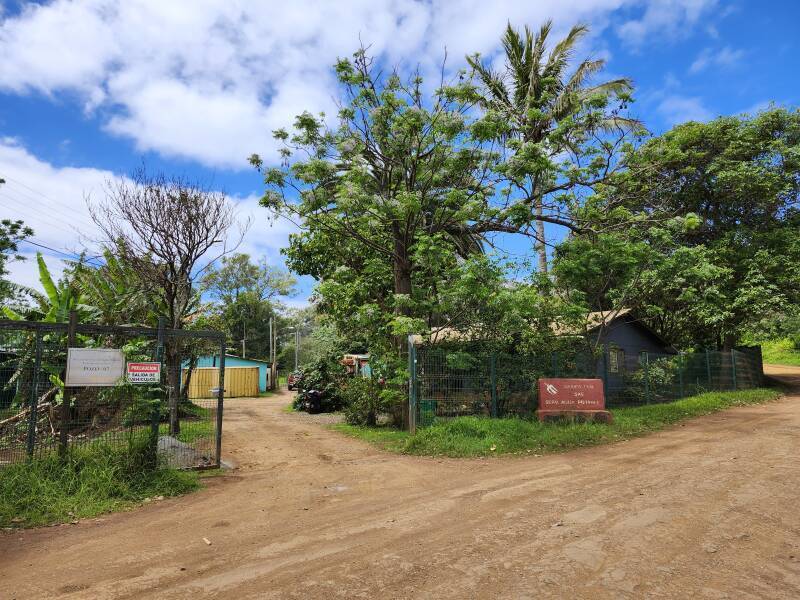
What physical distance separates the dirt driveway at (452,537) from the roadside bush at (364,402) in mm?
5926

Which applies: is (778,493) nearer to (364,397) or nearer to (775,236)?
(364,397)

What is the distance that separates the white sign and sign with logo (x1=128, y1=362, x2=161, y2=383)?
0.43 ft

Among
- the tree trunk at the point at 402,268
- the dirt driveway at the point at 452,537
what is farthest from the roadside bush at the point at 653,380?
the tree trunk at the point at 402,268

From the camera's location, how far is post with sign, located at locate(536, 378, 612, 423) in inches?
478

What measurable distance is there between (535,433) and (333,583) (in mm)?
7784

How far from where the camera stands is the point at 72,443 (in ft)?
23.2

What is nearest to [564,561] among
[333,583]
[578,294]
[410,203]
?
[333,583]

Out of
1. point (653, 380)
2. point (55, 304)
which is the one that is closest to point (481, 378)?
point (653, 380)

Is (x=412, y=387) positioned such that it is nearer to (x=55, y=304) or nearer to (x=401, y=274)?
(x=401, y=274)

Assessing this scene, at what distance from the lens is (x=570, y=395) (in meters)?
12.3

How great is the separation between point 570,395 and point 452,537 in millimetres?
7976

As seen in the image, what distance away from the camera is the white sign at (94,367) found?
7094 millimetres

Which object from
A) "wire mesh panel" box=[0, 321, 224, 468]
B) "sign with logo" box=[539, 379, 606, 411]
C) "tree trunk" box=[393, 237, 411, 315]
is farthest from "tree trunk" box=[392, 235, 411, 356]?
"wire mesh panel" box=[0, 321, 224, 468]

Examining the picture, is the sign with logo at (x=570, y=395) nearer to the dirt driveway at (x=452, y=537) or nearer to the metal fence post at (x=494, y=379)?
the metal fence post at (x=494, y=379)
